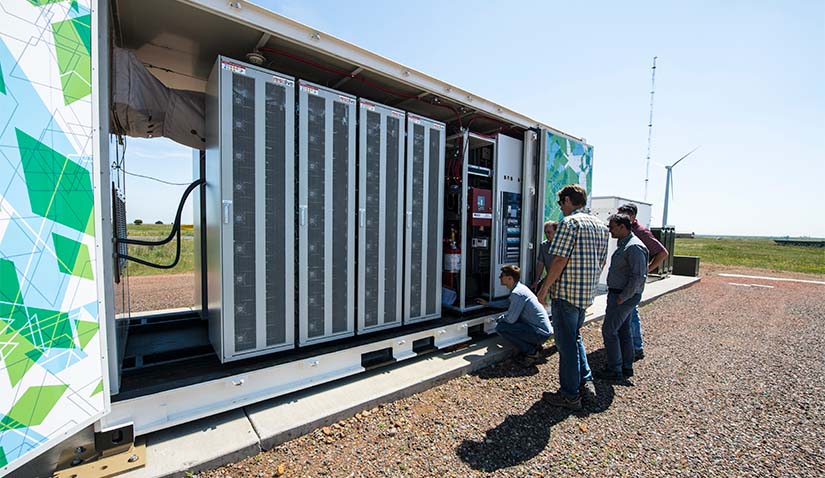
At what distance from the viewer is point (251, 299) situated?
2.65m

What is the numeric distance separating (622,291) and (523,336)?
3.47ft

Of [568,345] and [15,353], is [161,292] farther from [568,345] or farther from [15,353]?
[568,345]

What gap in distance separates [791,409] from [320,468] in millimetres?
3891

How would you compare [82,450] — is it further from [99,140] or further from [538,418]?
[538,418]

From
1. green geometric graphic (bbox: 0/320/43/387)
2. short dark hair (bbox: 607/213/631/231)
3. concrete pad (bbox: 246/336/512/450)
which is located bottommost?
concrete pad (bbox: 246/336/512/450)

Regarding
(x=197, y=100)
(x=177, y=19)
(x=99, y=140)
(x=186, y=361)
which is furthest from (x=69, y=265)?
(x=197, y=100)

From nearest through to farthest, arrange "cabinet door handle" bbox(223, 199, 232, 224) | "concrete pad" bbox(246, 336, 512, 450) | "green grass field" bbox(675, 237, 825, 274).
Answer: "concrete pad" bbox(246, 336, 512, 450)
"cabinet door handle" bbox(223, 199, 232, 224)
"green grass field" bbox(675, 237, 825, 274)

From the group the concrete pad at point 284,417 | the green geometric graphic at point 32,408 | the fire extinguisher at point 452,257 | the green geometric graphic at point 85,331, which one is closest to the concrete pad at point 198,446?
the concrete pad at point 284,417

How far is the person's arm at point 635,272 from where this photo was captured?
10.6 feet

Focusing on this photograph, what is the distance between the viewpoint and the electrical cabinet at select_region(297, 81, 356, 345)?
2865 mm

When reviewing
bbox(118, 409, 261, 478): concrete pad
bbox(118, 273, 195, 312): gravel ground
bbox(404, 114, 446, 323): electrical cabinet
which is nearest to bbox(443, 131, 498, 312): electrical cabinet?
bbox(404, 114, 446, 323): electrical cabinet

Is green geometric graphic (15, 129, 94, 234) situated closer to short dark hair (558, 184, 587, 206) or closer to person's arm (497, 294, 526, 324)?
short dark hair (558, 184, 587, 206)

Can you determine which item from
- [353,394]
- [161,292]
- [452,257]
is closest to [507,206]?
[452,257]

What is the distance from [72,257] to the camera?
1.64m
